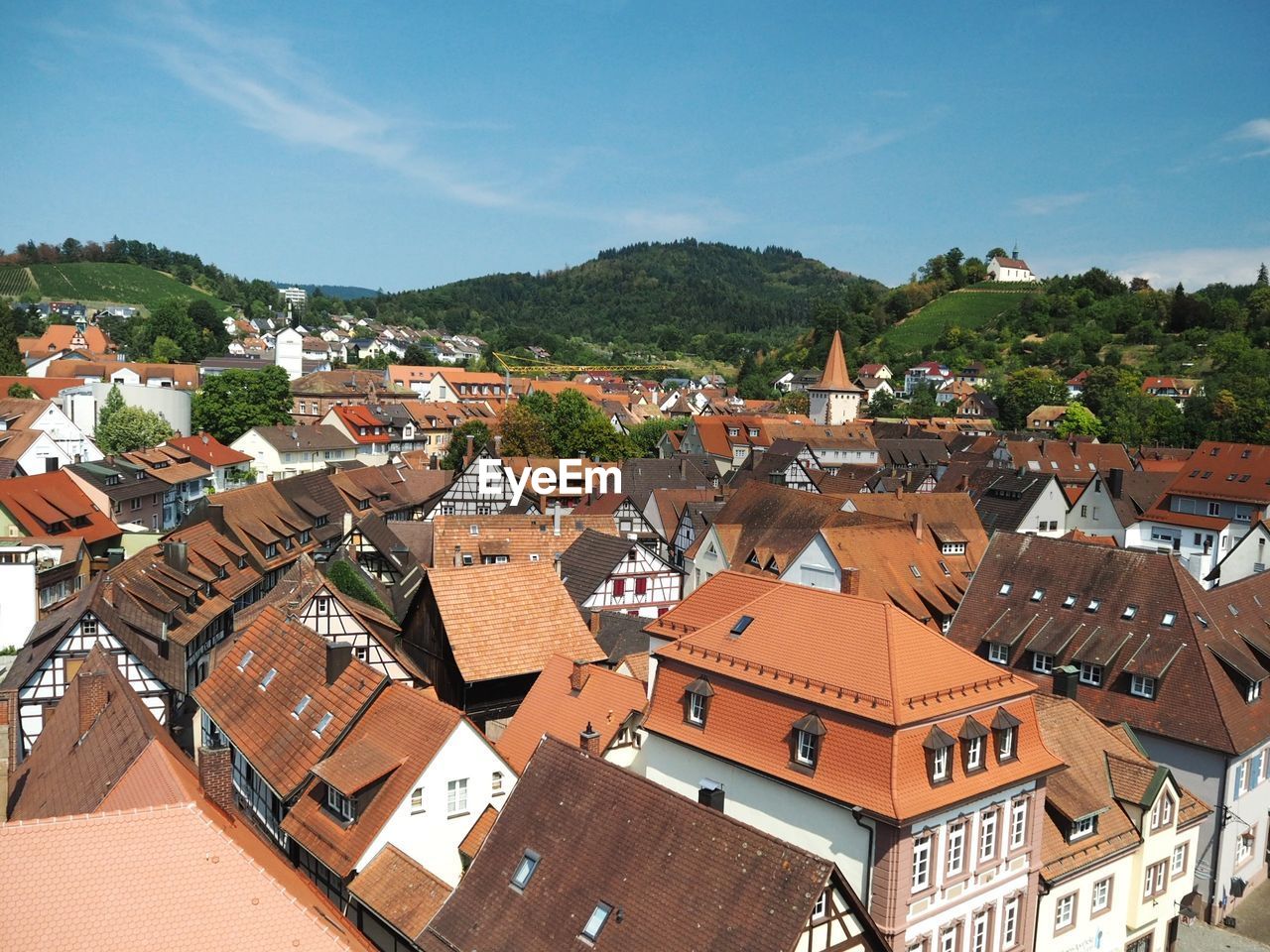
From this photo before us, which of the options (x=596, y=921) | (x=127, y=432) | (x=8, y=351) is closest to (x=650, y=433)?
(x=127, y=432)

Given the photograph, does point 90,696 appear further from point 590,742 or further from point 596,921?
point 596,921

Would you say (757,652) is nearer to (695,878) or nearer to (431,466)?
(695,878)

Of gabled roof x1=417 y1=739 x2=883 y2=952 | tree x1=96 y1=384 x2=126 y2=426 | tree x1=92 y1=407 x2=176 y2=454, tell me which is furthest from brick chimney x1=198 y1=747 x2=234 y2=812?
tree x1=96 y1=384 x2=126 y2=426

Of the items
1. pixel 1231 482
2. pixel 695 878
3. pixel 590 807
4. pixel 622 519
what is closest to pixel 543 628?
pixel 590 807

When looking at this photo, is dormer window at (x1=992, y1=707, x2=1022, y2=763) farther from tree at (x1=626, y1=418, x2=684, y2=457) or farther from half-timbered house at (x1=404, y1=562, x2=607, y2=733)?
tree at (x1=626, y1=418, x2=684, y2=457)

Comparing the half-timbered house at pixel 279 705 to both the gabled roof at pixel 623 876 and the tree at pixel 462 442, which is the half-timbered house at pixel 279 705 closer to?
the gabled roof at pixel 623 876

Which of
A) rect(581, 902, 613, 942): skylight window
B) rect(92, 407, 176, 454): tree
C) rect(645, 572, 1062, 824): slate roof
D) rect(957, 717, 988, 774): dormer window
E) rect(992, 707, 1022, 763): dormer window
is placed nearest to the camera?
rect(581, 902, 613, 942): skylight window
